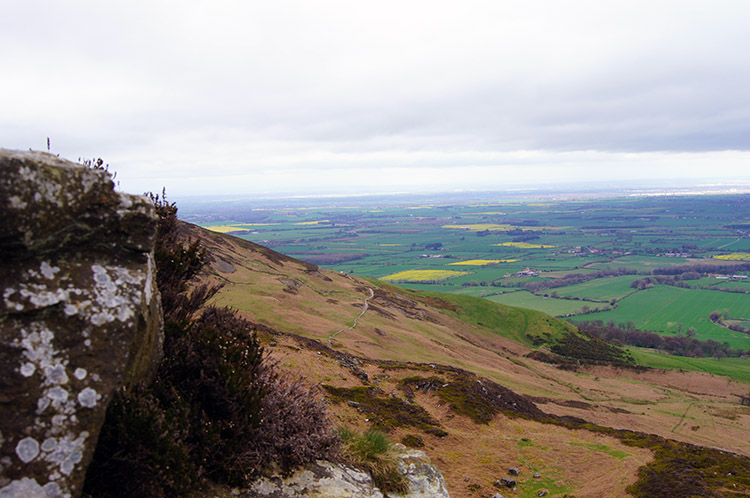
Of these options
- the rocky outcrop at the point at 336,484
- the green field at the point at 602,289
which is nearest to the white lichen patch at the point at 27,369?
the rocky outcrop at the point at 336,484

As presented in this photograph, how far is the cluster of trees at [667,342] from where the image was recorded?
4237 inches

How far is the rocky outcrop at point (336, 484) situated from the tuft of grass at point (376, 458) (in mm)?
218

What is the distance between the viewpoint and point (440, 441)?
21969 millimetres

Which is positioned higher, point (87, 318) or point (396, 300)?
point (87, 318)

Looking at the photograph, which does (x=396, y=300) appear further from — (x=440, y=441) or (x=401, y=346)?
(x=440, y=441)

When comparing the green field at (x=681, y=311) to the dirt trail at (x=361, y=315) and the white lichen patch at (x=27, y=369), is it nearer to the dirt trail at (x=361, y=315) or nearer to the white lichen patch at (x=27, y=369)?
the dirt trail at (x=361, y=315)

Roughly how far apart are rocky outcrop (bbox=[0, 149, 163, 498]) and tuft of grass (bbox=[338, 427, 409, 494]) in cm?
535

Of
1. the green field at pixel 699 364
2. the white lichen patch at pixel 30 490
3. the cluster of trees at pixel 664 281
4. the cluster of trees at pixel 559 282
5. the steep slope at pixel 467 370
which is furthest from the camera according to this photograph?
the cluster of trees at pixel 664 281

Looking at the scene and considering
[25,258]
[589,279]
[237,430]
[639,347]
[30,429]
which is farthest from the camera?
[589,279]

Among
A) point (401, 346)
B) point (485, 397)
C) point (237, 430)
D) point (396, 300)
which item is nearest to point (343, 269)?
point (396, 300)

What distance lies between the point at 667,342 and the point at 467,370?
9580 centimetres

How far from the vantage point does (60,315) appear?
6.03 metres

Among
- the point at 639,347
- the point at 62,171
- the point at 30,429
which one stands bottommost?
the point at 639,347

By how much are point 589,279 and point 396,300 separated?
5546 inches
